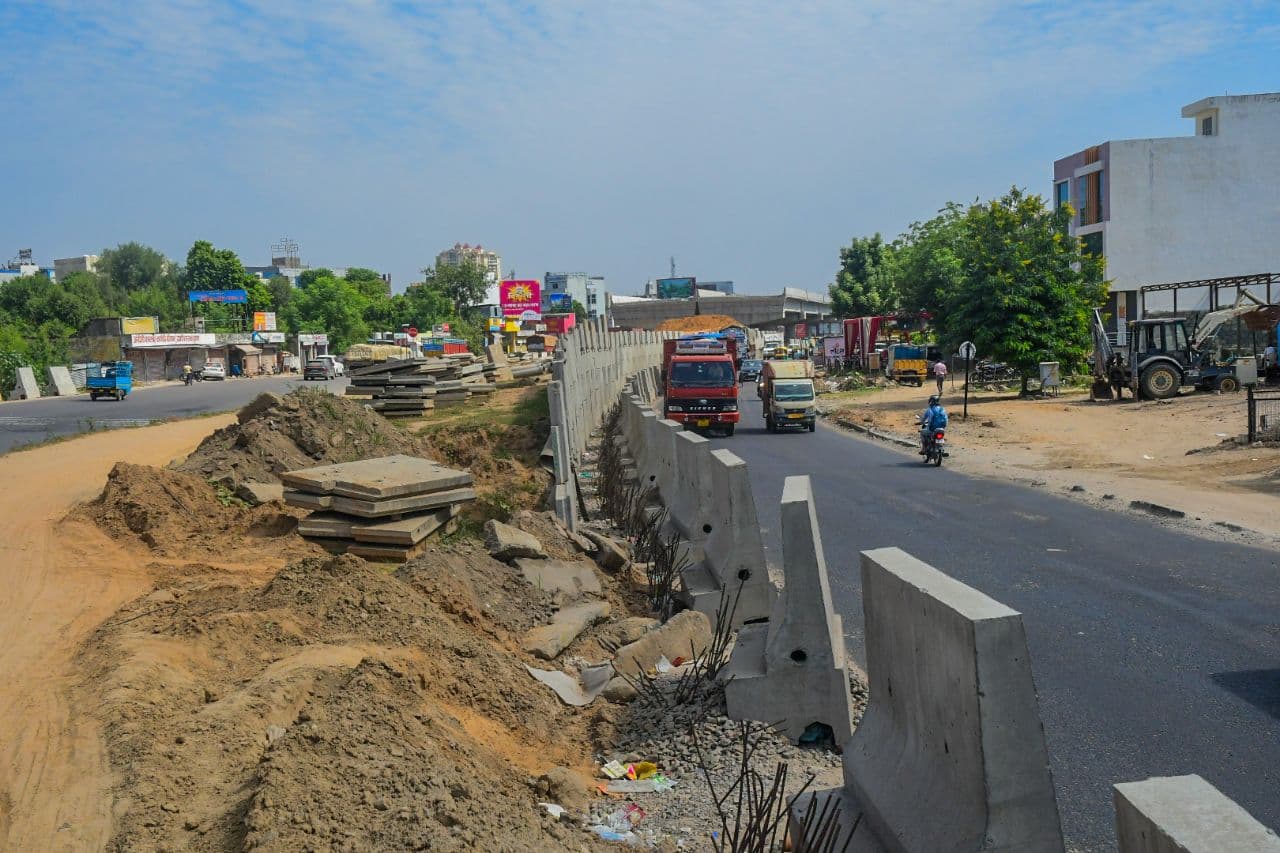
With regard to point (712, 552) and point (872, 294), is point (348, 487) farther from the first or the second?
point (872, 294)

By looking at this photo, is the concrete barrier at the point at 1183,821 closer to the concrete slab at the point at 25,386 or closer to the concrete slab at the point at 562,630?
the concrete slab at the point at 562,630

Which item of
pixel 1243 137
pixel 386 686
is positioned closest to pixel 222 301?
pixel 1243 137

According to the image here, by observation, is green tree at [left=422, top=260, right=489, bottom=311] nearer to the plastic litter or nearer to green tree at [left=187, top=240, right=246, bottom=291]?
green tree at [left=187, top=240, right=246, bottom=291]

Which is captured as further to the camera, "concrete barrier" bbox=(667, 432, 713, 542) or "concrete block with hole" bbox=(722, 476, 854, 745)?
"concrete barrier" bbox=(667, 432, 713, 542)

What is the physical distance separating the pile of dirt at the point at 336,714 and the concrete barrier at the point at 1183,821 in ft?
8.13

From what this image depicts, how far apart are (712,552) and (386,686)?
3.98 meters

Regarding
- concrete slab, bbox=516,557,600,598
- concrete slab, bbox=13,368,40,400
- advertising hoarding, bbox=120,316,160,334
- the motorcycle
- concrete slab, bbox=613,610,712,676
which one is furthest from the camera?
advertising hoarding, bbox=120,316,160,334

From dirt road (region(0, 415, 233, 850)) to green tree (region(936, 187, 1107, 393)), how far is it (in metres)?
32.1

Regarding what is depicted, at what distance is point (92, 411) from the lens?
1681 inches

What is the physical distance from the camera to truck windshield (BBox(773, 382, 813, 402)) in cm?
3541

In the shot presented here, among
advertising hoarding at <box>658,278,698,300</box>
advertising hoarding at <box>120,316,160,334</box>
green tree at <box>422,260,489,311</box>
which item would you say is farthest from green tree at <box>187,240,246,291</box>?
advertising hoarding at <box>658,278,698,300</box>

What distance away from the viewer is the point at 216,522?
1377 centimetres

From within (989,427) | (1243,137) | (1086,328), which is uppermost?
(1243,137)

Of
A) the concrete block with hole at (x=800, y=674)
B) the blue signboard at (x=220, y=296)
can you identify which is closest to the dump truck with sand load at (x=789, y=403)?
the concrete block with hole at (x=800, y=674)
